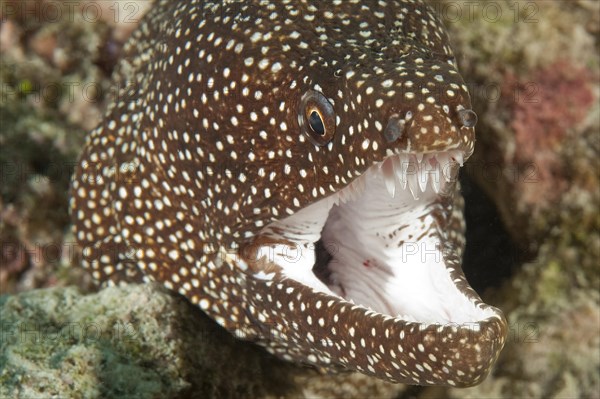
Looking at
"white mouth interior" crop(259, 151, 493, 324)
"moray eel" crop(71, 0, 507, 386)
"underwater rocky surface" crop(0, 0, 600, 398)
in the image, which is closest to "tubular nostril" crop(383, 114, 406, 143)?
"moray eel" crop(71, 0, 507, 386)

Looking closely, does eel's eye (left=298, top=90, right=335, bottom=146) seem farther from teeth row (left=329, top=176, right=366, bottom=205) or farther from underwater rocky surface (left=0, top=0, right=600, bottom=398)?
underwater rocky surface (left=0, top=0, right=600, bottom=398)

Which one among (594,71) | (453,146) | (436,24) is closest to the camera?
(453,146)

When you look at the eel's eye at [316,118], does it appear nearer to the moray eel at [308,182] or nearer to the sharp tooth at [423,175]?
the moray eel at [308,182]

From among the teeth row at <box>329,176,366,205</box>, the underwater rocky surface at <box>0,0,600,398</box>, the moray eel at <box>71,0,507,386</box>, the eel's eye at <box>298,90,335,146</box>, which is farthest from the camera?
the underwater rocky surface at <box>0,0,600,398</box>

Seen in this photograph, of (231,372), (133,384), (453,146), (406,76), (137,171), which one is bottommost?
(231,372)

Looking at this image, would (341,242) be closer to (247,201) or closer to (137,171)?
(247,201)

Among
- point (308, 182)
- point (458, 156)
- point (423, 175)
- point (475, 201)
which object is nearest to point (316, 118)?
point (308, 182)

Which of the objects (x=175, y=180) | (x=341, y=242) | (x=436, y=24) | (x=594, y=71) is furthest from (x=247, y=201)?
(x=594, y=71)
